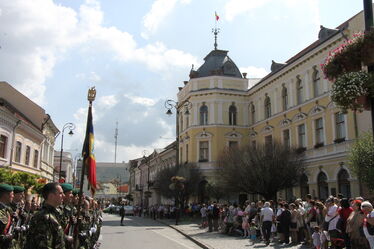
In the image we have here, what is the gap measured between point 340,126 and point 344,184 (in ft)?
13.3

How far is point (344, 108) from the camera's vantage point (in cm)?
700

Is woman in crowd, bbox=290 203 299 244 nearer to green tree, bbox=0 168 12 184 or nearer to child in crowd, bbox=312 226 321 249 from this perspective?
child in crowd, bbox=312 226 321 249

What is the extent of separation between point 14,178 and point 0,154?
782cm

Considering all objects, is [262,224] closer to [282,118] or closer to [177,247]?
[177,247]

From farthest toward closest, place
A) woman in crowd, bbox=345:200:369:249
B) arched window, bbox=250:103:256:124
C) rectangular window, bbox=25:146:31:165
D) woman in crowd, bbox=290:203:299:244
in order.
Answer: arched window, bbox=250:103:256:124 < rectangular window, bbox=25:146:31:165 < woman in crowd, bbox=290:203:299:244 < woman in crowd, bbox=345:200:369:249

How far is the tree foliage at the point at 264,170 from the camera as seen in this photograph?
26.3 metres

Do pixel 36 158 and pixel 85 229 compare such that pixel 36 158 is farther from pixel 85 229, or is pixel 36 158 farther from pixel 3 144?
pixel 85 229

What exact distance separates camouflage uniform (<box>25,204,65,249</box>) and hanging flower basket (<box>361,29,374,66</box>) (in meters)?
5.07

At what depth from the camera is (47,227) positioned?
16.3 feet

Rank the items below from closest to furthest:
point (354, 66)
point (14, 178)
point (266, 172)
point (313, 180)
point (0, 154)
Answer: point (354, 66), point (14, 178), point (266, 172), point (0, 154), point (313, 180)

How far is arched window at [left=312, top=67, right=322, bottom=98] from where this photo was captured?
3086 centimetres

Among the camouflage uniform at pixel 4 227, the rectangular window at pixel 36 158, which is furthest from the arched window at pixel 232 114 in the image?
the camouflage uniform at pixel 4 227

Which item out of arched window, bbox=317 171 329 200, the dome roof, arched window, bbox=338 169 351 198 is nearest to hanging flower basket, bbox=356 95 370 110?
arched window, bbox=338 169 351 198

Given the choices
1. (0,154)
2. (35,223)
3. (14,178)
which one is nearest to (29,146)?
(0,154)
